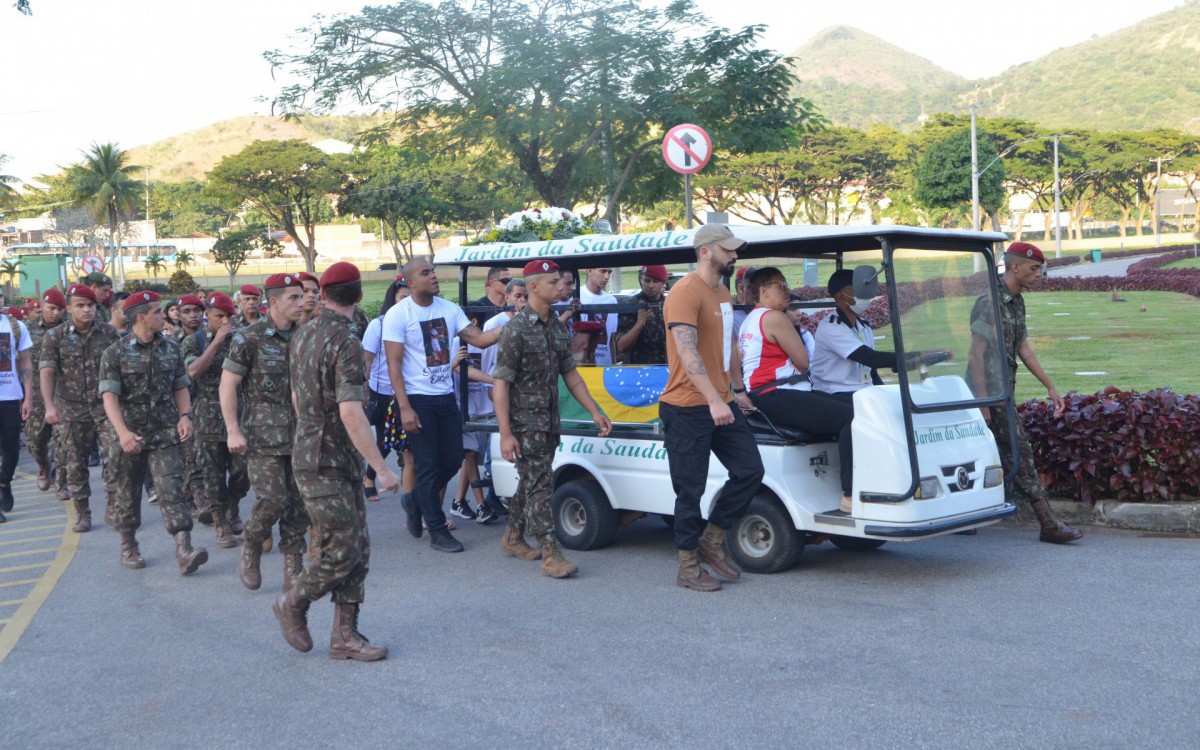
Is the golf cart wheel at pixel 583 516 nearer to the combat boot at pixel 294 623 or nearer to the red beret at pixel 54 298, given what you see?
the combat boot at pixel 294 623

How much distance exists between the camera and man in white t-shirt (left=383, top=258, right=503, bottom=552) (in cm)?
787

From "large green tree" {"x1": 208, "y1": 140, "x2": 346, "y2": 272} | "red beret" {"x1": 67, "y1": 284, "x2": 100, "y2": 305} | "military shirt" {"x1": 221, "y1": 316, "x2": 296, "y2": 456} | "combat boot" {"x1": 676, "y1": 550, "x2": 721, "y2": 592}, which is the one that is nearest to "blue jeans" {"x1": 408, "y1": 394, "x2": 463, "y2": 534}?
"military shirt" {"x1": 221, "y1": 316, "x2": 296, "y2": 456}

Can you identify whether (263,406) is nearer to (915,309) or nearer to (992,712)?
(915,309)

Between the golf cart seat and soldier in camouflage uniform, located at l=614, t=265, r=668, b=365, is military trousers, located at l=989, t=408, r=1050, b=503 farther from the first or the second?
soldier in camouflage uniform, located at l=614, t=265, r=668, b=365

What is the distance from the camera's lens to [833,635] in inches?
221

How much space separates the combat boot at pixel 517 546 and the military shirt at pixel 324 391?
221 cm

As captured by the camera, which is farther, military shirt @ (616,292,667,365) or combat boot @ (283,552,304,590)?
military shirt @ (616,292,667,365)

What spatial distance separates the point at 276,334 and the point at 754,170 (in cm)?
6947

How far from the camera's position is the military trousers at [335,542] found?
5.37m

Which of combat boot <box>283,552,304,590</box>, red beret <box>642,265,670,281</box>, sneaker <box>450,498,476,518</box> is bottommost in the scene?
sneaker <box>450,498,476,518</box>

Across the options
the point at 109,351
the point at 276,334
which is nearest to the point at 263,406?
the point at 276,334

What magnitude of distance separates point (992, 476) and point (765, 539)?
1.32 meters

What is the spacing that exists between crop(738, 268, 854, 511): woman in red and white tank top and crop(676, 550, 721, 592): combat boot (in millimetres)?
887

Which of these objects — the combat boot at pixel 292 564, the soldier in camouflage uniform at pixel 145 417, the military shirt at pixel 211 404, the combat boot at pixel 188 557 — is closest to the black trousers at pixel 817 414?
the combat boot at pixel 292 564
